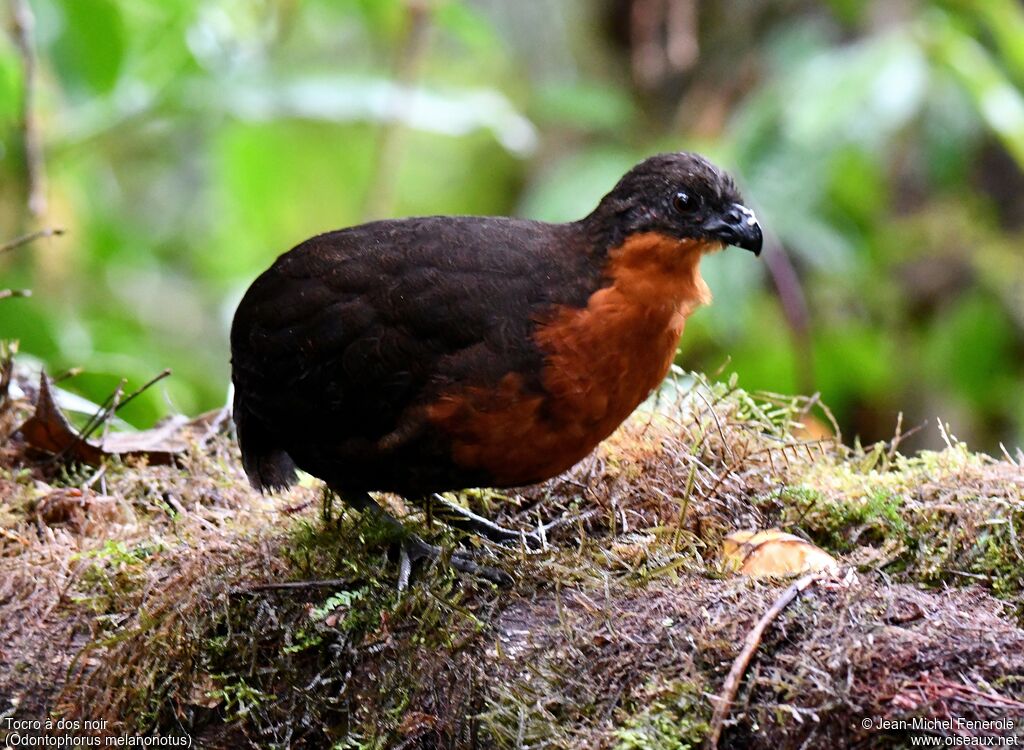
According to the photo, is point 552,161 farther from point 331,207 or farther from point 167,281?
point 167,281

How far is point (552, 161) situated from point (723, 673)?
6.59 m

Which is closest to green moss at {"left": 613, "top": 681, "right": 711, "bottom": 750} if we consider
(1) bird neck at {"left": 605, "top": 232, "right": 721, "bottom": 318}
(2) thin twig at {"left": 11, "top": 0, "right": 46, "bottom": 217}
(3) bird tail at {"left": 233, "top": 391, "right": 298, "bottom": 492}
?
(1) bird neck at {"left": 605, "top": 232, "right": 721, "bottom": 318}

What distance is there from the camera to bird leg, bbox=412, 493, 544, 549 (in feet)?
10.5

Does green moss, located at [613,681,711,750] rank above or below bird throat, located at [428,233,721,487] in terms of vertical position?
below

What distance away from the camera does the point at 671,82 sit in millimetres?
8211

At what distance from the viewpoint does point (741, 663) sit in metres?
2.34

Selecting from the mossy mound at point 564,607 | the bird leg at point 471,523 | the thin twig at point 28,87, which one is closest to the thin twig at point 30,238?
the thin twig at point 28,87

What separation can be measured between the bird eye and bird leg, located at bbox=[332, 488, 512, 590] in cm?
106

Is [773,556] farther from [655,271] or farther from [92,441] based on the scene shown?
[92,441]

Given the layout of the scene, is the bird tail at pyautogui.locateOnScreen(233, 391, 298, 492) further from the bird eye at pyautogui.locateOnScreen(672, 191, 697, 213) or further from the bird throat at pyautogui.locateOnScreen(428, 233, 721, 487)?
the bird eye at pyautogui.locateOnScreen(672, 191, 697, 213)

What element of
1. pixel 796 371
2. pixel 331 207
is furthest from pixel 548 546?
pixel 331 207

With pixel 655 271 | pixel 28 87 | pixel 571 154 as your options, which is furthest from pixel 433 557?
pixel 571 154

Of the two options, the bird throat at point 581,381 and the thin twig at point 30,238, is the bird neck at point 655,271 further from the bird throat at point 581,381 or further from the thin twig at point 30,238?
the thin twig at point 30,238

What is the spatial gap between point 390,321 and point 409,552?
Answer: 608mm
